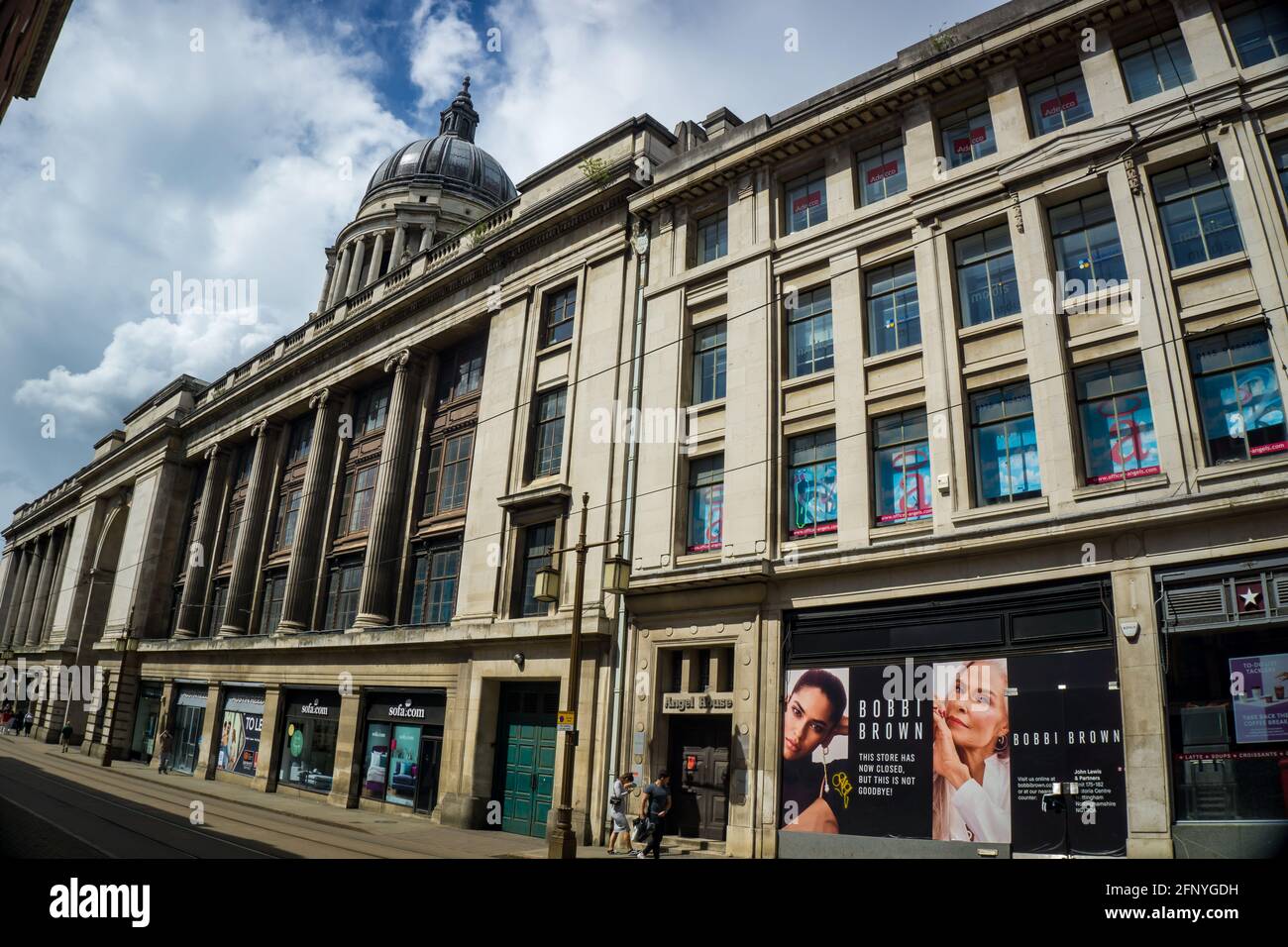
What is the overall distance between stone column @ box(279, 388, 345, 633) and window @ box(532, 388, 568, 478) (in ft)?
49.7

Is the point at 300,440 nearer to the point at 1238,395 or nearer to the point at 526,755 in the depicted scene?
the point at 526,755

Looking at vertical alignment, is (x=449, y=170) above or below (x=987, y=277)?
Answer: above

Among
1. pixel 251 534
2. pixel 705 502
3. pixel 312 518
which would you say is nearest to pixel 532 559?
pixel 705 502

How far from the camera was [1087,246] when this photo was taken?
16.7 metres

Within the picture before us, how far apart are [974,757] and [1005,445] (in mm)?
6321

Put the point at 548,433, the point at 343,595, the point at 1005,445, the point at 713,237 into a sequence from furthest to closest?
the point at 343,595 < the point at 548,433 < the point at 713,237 < the point at 1005,445

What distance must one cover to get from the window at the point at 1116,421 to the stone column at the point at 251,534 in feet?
124

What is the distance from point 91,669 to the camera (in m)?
51.6

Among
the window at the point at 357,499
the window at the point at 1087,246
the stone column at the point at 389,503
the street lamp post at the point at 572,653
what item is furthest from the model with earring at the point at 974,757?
the window at the point at 357,499

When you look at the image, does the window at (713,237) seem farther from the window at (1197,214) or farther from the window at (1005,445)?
the window at (1197,214)

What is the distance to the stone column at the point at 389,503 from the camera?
3053cm

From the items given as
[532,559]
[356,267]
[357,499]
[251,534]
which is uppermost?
[356,267]

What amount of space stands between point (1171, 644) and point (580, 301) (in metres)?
19.0
